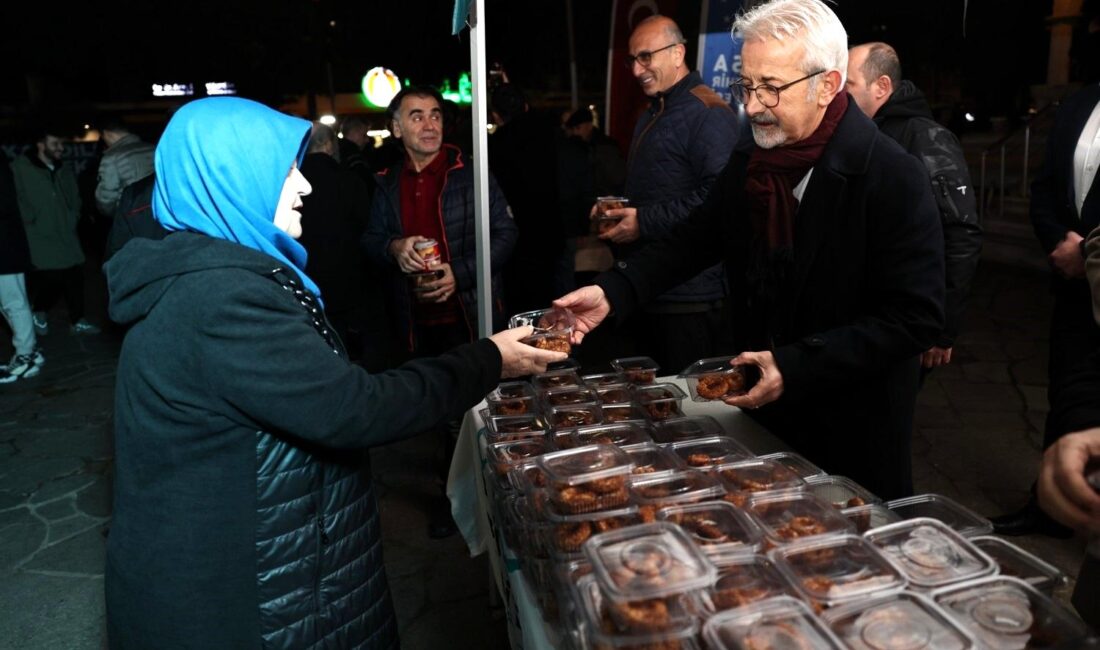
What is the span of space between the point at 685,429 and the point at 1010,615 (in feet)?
3.14

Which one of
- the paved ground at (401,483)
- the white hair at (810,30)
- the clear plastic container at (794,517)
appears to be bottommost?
the paved ground at (401,483)

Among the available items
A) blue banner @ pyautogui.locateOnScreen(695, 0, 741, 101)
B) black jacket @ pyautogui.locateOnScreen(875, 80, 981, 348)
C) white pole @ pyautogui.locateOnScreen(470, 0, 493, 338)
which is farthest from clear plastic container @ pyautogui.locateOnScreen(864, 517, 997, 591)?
blue banner @ pyautogui.locateOnScreen(695, 0, 741, 101)

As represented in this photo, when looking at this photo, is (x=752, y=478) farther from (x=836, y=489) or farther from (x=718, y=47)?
(x=718, y=47)

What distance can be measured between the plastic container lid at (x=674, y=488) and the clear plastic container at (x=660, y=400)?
20.7 inches

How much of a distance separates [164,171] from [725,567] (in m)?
1.53

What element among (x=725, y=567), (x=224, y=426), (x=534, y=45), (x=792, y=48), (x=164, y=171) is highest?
(x=534, y=45)

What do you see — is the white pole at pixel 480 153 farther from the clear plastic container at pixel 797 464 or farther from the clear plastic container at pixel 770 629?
the clear plastic container at pixel 770 629

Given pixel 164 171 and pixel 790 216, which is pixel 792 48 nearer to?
pixel 790 216

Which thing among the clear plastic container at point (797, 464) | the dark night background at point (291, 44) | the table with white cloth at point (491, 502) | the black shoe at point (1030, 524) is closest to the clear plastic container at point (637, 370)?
the table with white cloth at point (491, 502)

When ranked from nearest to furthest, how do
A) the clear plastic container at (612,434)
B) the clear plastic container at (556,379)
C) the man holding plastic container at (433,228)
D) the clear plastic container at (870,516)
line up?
the clear plastic container at (870,516) < the clear plastic container at (612,434) < the clear plastic container at (556,379) < the man holding plastic container at (433,228)

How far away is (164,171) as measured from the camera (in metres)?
1.80

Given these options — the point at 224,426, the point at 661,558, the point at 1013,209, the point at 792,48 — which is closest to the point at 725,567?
the point at 661,558

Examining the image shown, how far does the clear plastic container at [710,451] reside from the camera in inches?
73.7

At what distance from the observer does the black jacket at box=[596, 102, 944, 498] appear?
218 cm
